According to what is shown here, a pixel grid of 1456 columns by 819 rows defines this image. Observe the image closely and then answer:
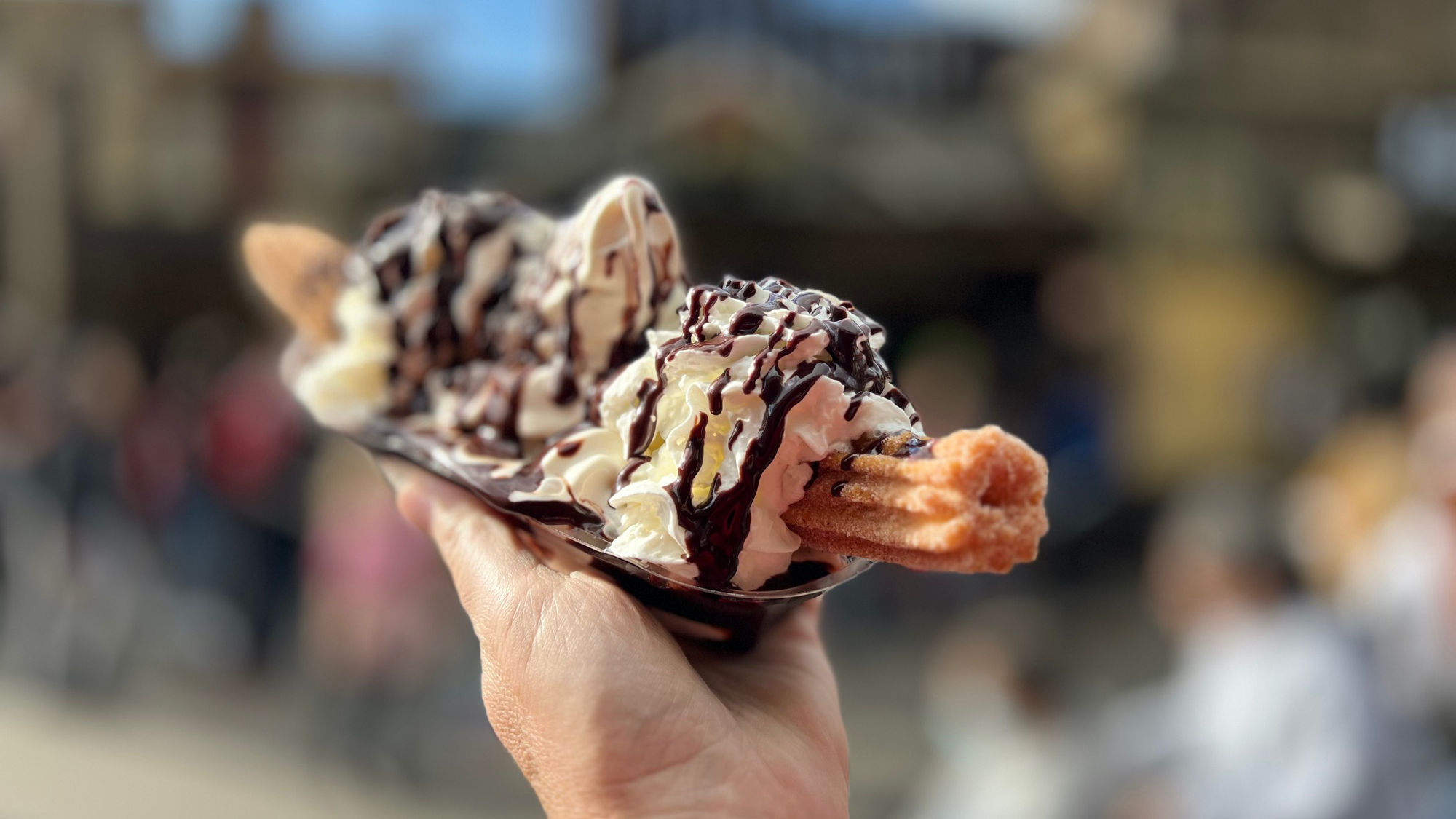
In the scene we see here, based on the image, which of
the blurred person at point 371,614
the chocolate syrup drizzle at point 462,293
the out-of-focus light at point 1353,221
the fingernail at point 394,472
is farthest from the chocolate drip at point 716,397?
the out-of-focus light at point 1353,221

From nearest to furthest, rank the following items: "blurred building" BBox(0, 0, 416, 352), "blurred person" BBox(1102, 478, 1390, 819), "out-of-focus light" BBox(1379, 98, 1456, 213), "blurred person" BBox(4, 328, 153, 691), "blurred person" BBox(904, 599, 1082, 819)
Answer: "blurred person" BBox(1102, 478, 1390, 819), "blurred person" BBox(904, 599, 1082, 819), "blurred person" BBox(4, 328, 153, 691), "out-of-focus light" BBox(1379, 98, 1456, 213), "blurred building" BBox(0, 0, 416, 352)

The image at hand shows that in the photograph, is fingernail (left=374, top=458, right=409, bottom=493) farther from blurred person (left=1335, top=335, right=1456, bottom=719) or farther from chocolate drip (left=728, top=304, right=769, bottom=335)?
blurred person (left=1335, top=335, right=1456, bottom=719)

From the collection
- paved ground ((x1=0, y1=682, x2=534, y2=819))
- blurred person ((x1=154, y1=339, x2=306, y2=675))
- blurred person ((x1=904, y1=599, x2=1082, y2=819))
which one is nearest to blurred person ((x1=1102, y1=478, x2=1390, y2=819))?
blurred person ((x1=904, y1=599, x2=1082, y2=819))

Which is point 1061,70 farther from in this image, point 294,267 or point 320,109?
point 294,267

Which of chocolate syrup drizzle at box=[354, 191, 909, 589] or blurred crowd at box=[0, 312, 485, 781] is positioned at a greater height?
chocolate syrup drizzle at box=[354, 191, 909, 589]

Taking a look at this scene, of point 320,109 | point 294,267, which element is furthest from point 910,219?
point 294,267

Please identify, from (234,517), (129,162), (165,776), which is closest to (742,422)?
(165,776)

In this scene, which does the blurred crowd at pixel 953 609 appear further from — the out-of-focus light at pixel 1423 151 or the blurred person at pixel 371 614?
the out-of-focus light at pixel 1423 151
